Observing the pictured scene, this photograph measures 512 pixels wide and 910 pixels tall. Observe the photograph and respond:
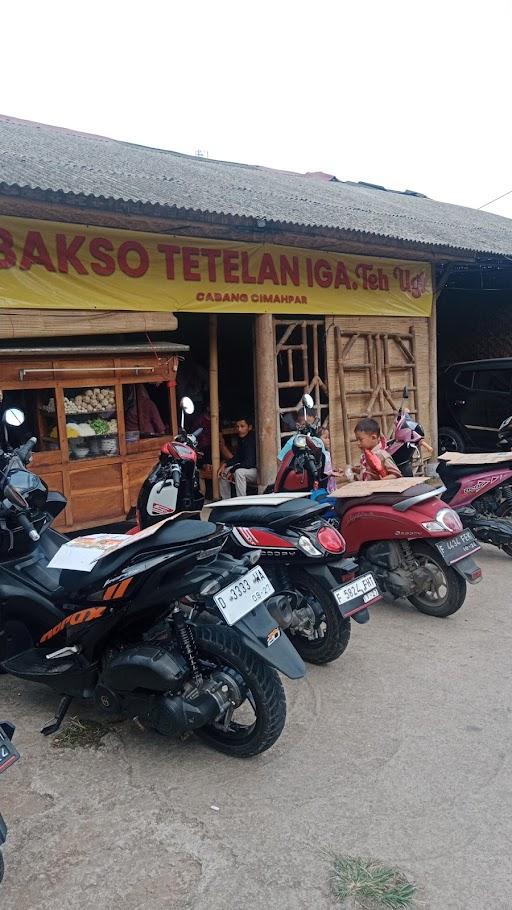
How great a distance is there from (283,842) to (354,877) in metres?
0.30

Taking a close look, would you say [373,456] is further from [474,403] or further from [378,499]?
[474,403]

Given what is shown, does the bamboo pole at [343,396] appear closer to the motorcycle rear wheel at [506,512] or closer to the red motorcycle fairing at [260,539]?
the motorcycle rear wheel at [506,512]

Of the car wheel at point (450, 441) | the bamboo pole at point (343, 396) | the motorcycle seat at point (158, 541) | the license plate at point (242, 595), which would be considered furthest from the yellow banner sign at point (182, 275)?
the license plate at point (242, 595)

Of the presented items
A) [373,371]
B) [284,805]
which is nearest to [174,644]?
[284,805]

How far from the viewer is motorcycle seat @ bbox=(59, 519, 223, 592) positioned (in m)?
2.78

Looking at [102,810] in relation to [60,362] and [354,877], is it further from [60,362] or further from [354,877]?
[60,362]

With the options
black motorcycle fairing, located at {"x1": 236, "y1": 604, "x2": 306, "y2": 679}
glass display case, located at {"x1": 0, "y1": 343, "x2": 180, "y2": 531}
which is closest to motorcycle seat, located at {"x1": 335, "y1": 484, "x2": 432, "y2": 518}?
black motorcycle fairing, located at {"x1": 236, "y1": 604, "x2": 306, "y2": 679}

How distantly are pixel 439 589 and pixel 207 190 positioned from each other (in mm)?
4966

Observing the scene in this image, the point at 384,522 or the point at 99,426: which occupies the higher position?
the point at 99,426

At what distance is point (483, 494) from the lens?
5.77 meters

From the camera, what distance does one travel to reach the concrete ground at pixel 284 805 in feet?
7.14

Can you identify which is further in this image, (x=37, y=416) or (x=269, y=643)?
(x=37, y=416)

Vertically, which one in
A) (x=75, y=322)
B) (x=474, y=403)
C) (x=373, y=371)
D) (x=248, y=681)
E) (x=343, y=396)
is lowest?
(x=248, y=681)

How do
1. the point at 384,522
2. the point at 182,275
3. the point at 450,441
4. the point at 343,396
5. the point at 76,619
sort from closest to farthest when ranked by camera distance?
the point at 76,619, the point at 384,522, the point at 182,275, the point at 343,396, the point at 450,441
